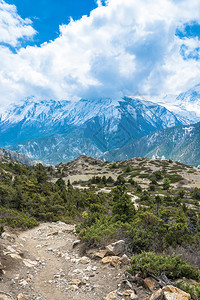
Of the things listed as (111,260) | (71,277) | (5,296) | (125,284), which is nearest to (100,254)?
(111,260)

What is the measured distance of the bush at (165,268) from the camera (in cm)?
600

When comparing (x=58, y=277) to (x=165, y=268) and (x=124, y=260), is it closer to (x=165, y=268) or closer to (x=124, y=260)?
(x=124, y=260)

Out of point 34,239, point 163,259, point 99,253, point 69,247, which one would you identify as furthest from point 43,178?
point 163,259

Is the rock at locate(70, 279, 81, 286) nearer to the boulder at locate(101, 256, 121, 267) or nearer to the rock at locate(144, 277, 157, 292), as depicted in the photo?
the boulder at locate(101, 256, 121, 267)

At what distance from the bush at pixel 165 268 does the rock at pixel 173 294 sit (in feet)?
2.96

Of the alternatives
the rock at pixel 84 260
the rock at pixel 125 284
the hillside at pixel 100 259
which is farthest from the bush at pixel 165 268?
the rock at pixel 84 260

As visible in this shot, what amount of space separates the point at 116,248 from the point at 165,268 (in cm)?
290

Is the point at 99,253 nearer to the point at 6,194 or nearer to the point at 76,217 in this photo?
the point at 76,217

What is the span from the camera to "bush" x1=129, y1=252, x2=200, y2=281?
6.00 metres

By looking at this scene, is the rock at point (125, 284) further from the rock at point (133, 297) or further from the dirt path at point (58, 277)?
the rock at point (133, 297)

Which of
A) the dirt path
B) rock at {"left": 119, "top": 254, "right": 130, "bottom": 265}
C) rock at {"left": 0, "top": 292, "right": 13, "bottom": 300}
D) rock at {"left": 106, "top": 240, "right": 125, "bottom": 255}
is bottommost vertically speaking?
the dirt path

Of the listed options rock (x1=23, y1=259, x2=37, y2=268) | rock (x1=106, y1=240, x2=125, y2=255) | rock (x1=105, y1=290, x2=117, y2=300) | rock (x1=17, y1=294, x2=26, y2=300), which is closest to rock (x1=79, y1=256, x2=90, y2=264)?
rock (x1=106, y1=240, x2=125, y2=255)

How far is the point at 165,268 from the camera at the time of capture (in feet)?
19.8

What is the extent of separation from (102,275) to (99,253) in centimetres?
158
